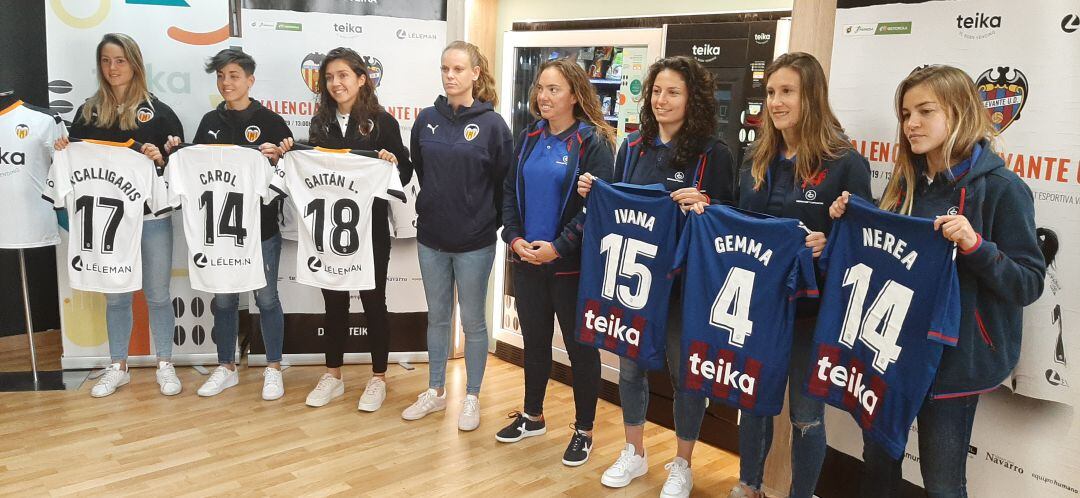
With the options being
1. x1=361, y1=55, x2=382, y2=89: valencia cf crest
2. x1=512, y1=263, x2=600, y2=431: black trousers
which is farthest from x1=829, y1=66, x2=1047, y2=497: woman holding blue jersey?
x1=361, y1=55, x2=382, y2=89: valencia cf crest

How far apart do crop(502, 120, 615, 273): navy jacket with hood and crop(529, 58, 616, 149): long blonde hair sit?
0.04 m

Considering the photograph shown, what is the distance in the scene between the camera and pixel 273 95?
4512 mm

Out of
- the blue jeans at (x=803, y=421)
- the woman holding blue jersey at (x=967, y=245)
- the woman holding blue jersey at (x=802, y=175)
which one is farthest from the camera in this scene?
the blue jeans at (x=803, y=421)

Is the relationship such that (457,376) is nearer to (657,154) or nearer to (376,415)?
(376,415)

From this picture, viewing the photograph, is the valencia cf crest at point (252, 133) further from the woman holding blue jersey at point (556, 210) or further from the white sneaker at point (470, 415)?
the white sneaker at point (470, 415)

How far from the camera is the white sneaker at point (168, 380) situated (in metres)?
4.19

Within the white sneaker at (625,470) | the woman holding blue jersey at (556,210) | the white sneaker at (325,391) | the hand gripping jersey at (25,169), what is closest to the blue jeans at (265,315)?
the white sneaker at (325,391)

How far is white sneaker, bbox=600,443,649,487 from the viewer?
3.35 metres

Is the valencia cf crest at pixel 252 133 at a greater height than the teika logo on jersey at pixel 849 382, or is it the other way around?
the valencia cf crest at pixel 252 133

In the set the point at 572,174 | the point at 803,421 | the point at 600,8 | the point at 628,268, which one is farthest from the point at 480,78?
the point at 803,421

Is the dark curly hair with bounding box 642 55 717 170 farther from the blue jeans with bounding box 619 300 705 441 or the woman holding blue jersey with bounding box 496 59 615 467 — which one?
the blue jeans with bounding box 619 300 705 441

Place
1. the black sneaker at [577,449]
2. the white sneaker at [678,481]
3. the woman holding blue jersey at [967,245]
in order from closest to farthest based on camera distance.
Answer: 1. the woman holding blue jersey at [967,245]
2. the white sneaker at [678,481]
3. the black sneaker at [577,449]

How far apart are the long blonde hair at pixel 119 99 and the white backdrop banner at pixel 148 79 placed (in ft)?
0.93

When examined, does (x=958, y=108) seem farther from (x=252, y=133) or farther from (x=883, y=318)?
(x=252, y=133)
